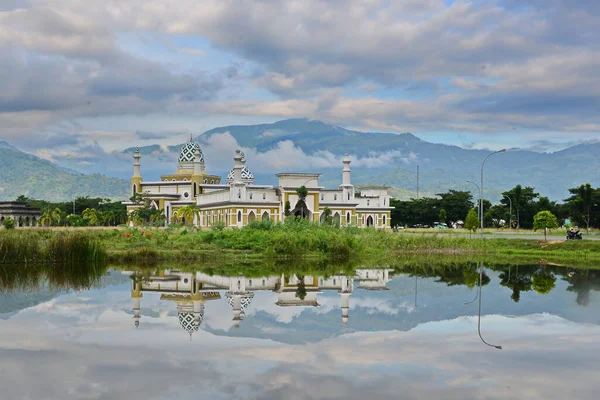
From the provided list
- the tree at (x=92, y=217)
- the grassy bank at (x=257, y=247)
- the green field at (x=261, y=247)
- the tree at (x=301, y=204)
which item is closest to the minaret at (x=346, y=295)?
the grassy bank at (x=257, y=247)

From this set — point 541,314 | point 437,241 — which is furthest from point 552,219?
point 541,314

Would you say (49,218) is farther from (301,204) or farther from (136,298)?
(136,298)

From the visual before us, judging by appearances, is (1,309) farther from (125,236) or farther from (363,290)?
(125,236)

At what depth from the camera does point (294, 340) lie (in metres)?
14.6

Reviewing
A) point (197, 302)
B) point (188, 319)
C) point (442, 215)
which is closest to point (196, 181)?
point (442, 215)

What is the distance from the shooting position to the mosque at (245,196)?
7506 centimetres

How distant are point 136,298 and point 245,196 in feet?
177

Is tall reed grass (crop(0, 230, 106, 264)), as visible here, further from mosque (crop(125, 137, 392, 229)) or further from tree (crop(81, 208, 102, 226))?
tree (crop(81, 208, 102, 226))

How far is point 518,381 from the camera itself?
10.9 meters

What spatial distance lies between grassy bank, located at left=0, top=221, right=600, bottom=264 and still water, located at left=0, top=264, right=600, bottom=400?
6.24 m

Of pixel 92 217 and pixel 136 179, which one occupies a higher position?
pixel 136 179

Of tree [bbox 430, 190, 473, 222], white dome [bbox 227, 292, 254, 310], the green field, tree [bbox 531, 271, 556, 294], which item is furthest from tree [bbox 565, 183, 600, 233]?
white dome [bbox 227, 292, 254, 310]

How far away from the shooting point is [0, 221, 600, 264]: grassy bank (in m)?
31.6

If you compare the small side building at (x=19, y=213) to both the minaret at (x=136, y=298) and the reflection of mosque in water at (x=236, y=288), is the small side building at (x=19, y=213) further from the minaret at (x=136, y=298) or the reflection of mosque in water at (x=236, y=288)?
the minaret at (x=136, y=298)
